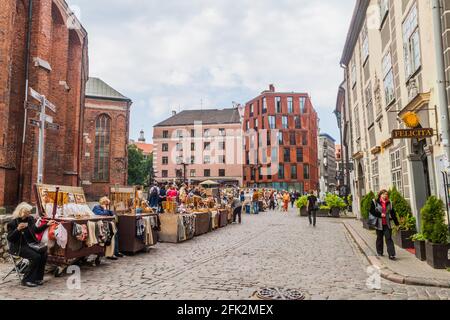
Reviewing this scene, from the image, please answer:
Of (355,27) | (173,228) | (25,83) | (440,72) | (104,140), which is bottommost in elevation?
(173,228)

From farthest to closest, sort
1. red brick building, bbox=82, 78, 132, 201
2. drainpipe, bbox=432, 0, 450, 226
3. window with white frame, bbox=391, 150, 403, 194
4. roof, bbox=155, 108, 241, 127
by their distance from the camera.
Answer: roof, bbox=155, 108, 241, 127
red brick building, bbox=82, 78, 132, 201
window with white frame, bbox=391, 150, 403, 194
drainpipe, bbox=432, 0, 450, 226

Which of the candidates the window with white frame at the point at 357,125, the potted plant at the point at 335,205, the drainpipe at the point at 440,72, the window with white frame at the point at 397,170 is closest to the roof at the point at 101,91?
the potted plant at the point at 335,205

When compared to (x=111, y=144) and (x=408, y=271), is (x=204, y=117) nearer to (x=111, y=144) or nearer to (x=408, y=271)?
(x=111, y=144)

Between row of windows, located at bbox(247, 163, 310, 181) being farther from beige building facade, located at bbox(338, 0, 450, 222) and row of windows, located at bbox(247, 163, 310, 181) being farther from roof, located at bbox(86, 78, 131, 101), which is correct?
beige building facade, located at bbox(338, 0, 450, 222)

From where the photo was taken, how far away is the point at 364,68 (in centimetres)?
1778

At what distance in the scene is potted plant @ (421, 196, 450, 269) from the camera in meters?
7.30

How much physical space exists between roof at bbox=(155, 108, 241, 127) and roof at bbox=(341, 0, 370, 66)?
4802cm

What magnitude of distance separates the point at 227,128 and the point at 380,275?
2485 inches

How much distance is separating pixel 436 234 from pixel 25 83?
47.3 feet

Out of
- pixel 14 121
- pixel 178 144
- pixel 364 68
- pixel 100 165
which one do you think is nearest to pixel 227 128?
pixel 178 144

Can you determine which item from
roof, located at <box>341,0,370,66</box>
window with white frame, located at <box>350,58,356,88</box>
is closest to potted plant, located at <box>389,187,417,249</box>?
roof, located at <box>341,0,370,66</box>

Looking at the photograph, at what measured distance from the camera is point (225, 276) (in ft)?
22.6

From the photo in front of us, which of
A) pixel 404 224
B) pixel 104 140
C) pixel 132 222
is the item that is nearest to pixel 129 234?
pixel 132 222
